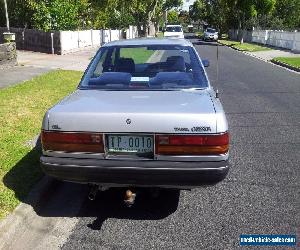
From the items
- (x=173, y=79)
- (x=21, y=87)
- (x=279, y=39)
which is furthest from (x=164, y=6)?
(x=173, y=79)

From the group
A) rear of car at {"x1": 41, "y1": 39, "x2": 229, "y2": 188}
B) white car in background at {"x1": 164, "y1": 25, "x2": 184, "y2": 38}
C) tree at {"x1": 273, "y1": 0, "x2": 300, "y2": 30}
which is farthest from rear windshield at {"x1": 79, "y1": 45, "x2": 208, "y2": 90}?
tree at {"x1": 273, "y1": 0, "x2": 300, "y2": 30}

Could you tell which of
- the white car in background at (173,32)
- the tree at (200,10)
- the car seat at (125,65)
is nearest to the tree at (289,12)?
→ the white car in background at (173,32)

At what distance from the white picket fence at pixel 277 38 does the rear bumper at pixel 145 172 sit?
27998 millimetres

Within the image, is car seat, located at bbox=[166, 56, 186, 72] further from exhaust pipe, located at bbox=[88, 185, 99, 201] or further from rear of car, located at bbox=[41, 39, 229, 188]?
exhaust pipe, located at bbox=[88, 185, 99, 201]

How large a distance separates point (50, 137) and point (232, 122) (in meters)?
5.30

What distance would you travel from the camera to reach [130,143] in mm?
3682

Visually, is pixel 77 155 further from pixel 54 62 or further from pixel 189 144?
pixel 54 62

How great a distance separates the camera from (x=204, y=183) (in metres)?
3.71

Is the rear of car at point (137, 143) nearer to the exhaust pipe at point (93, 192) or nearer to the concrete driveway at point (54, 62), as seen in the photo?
the exhaust pipe at point (93, 192)

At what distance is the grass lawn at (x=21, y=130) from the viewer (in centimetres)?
462

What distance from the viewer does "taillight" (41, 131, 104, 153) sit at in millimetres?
Result: 3703

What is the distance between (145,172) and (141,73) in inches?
75.6

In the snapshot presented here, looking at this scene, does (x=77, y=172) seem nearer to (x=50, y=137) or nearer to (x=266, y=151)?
(x=50, y=137)

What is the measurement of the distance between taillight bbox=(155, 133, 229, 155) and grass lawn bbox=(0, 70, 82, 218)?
183cm
